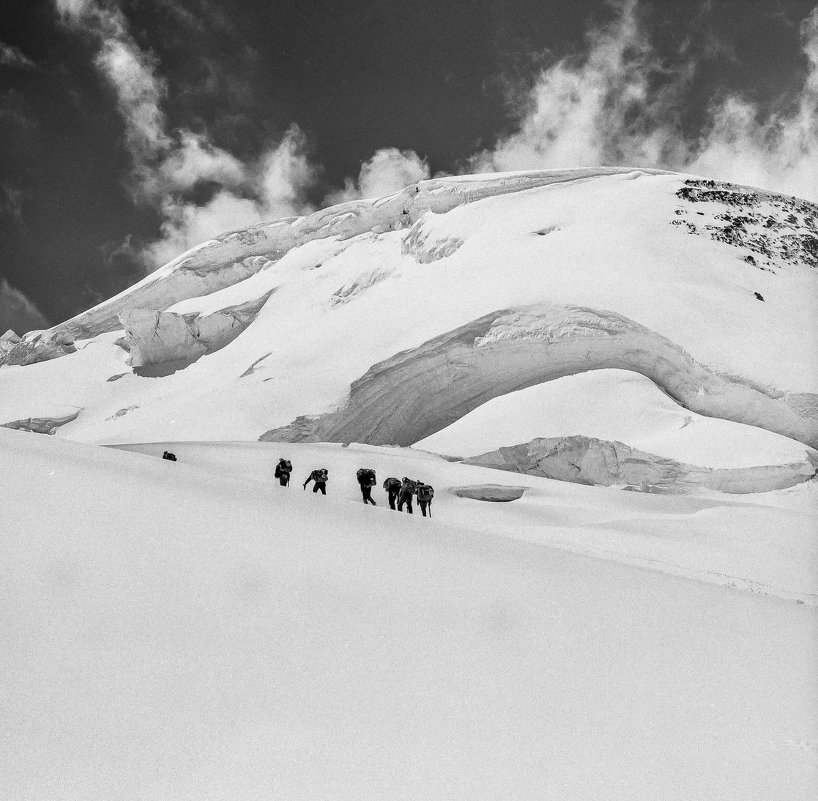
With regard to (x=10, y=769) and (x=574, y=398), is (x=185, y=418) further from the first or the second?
(x=10, y=769)

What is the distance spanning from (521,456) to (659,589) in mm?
9213

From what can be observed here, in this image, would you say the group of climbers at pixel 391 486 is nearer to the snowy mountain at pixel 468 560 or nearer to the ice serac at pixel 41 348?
the snowy mountain at pixel 468 560

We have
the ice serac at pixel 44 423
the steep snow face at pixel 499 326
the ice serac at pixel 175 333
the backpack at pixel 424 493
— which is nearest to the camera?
the backpack at pixel 424 493

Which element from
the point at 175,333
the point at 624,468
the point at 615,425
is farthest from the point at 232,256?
the point at 624,468

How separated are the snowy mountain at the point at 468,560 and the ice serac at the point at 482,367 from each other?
6 centimetres

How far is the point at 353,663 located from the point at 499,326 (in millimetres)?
14952

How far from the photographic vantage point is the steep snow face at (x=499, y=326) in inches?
636

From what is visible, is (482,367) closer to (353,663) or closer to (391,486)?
(391,486)

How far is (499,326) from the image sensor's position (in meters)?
17.2

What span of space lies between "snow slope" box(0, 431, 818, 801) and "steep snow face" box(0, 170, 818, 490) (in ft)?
30.9

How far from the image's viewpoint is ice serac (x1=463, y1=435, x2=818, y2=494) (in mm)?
12039

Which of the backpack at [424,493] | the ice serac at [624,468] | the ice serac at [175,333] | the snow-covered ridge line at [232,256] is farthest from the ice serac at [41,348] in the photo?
the backpack at [424,493]

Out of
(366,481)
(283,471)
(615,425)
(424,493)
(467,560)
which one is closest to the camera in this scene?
(467,560)

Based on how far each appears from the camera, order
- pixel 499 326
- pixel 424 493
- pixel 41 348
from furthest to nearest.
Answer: pixel 41 348, pixel 499 326, pixel 424 493
